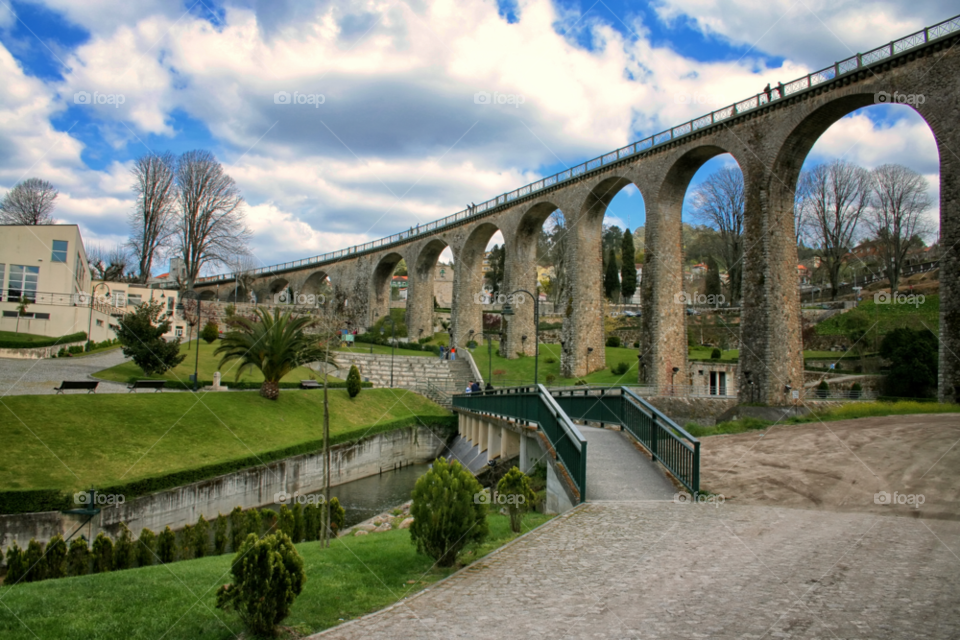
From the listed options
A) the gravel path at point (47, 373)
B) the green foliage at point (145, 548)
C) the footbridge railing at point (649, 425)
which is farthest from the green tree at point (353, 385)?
the green foliage at point (145, 548)

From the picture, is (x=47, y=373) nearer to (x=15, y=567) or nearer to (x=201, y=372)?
(x=201, y=372)

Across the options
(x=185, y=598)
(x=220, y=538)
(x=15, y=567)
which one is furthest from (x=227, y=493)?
(x=185, y=598)

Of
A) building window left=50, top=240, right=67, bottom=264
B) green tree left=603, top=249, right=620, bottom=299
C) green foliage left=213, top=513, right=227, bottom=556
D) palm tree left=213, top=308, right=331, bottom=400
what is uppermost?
green tree left=603, top=249, right=620, bottom=299

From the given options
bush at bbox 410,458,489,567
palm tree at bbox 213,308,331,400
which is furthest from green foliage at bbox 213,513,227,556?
palm tree at bbox 213,308,331,400

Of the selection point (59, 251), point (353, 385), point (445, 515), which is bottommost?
point (445, 515)

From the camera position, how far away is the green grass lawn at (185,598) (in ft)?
18.4

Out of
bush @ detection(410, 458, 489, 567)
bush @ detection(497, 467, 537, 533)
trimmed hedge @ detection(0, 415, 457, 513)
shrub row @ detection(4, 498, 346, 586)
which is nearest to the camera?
bush @ detection(410, 458, 489, 567)

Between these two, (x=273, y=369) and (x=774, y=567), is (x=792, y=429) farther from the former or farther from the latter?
(x=273, y=369)

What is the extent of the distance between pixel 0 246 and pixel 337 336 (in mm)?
22804

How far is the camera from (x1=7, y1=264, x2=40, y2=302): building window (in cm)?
3125

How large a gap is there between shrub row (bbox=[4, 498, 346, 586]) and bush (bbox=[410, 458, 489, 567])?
119 inches

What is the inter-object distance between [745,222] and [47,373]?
3055 cm

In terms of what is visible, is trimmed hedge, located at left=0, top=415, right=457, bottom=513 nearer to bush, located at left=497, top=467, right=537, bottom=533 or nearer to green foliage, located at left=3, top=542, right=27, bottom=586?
green foliage, located at left=3, top=542, right=27, bottom=586

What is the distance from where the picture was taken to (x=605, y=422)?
50.0 ft
